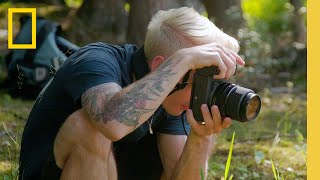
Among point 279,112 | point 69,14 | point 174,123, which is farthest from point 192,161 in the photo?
point 69,14

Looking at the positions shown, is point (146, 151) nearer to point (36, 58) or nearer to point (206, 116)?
point (206, 116)

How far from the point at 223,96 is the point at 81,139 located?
463mm

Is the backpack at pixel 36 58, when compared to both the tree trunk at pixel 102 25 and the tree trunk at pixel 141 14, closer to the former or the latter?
the tree trunk at pixel 141 14

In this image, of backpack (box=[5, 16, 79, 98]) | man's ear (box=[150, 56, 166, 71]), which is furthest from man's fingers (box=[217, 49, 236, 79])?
backpack (box=[5, 16, 79, 98])

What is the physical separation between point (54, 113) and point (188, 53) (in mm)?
547

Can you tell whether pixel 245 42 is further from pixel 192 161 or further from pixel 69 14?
pixel 192 161

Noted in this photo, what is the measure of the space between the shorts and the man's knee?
1.11 ft

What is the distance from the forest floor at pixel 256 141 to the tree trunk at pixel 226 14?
2.03 feet

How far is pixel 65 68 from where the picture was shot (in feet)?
8.55

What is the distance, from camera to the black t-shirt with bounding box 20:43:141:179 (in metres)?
2.50

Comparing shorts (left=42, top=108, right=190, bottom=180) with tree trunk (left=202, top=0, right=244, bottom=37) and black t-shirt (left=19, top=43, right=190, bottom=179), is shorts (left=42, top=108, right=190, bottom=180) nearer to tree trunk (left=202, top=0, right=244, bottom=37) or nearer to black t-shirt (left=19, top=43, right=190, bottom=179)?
black t-shirt (left=19, top=43, right=190, bottom=179)

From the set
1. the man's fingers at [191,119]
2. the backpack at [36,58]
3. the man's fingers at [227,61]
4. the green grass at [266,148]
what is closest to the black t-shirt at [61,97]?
the man's fingers at [191,119]

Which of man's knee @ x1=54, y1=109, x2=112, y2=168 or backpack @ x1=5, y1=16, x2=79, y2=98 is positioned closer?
man's knee @ x1=54, y1=109, x2=112, y2=168

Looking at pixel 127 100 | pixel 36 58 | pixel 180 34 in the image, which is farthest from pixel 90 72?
pixel 36 58
